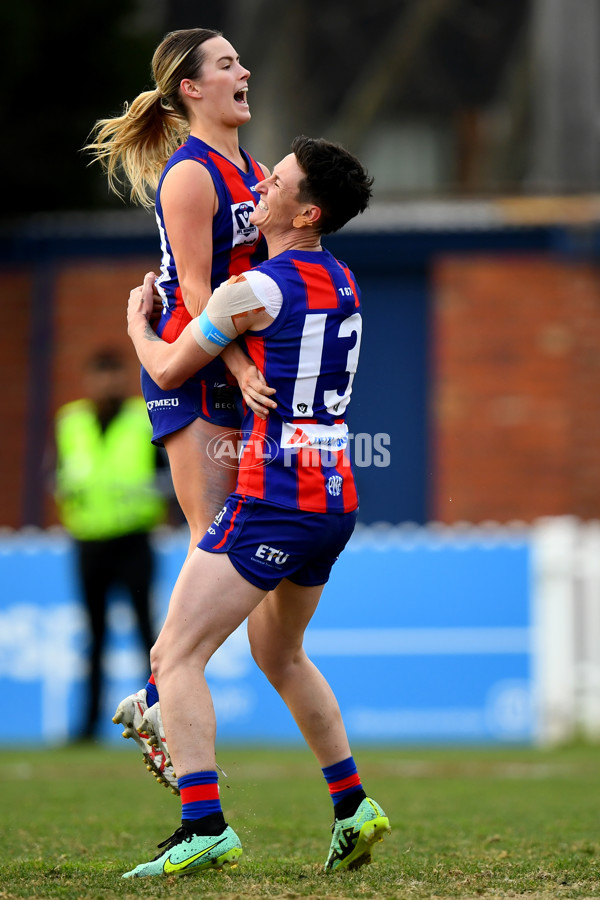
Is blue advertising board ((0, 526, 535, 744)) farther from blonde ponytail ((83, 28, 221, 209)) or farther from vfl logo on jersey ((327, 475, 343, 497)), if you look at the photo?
vfl logo on jersey ((327, 475, 343, 497))

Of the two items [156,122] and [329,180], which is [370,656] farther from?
[329,180]

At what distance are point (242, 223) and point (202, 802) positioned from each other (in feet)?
5.67

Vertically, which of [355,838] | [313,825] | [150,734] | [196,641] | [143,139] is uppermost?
[143,139]

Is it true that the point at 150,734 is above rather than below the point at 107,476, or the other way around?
below

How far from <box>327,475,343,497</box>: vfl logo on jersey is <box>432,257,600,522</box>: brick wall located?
9130mm

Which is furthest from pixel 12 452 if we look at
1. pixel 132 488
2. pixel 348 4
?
pixel 348 4

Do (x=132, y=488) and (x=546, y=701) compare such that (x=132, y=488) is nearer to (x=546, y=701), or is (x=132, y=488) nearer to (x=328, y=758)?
(x=546, y=701)

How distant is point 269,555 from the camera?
12.8ft

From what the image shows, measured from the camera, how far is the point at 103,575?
9.27 metres

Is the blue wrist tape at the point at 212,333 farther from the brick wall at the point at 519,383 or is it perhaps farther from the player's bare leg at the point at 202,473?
the brick wall at the point at 519,383

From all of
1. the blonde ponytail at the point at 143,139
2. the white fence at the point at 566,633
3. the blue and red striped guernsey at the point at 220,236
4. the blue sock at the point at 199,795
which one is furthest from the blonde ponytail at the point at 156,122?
the white fence at the point at 566,633

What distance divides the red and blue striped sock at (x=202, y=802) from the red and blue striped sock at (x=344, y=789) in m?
0.47

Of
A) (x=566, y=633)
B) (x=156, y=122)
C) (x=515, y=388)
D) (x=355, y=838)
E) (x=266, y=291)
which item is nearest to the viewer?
(x=266, y=291)

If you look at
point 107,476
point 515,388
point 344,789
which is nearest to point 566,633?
point 107,476
